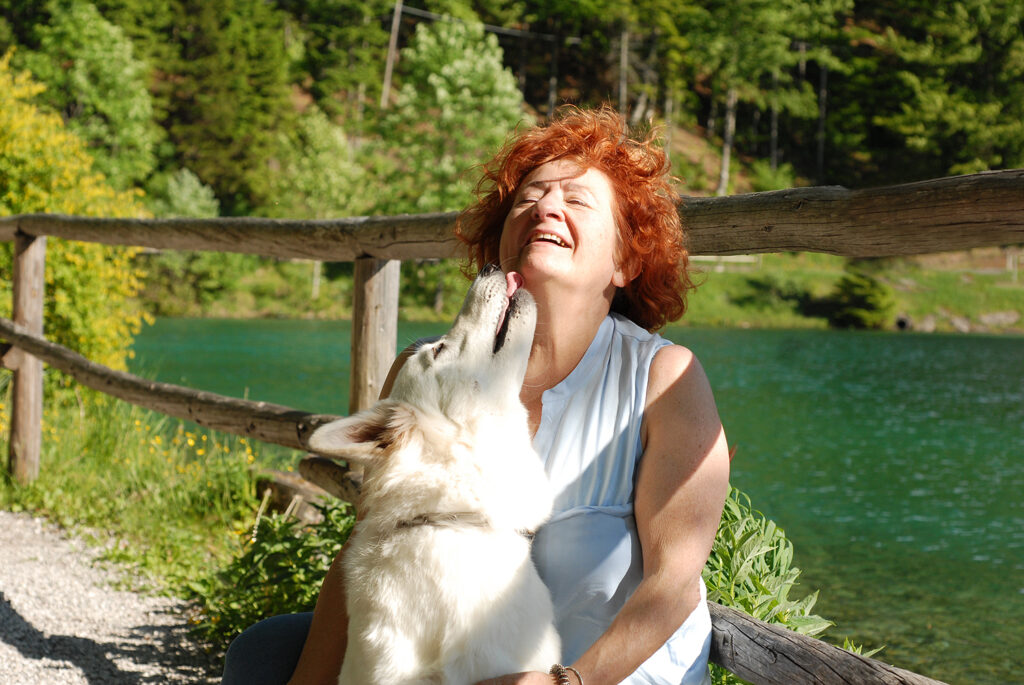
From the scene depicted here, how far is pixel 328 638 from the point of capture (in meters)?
2.01

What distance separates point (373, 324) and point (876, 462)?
36.0ft

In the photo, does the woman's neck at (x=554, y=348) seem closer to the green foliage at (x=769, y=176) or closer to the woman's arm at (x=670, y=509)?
the woman's arm at (x=670, y=509)

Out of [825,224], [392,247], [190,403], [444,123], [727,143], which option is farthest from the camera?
[727,143]

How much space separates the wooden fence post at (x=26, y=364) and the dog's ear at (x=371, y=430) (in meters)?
5.09

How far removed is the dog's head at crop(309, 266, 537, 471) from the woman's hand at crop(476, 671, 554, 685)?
0.48 metres

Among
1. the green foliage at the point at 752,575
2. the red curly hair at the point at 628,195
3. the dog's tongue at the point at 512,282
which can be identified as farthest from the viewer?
the green foliage at the point at 752,575

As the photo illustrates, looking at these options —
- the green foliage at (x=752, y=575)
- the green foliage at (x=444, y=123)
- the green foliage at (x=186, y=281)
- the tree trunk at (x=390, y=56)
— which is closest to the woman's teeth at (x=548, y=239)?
the green foliage at (x=752, y=575)

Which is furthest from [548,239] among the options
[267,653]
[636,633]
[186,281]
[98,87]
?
[98,87]

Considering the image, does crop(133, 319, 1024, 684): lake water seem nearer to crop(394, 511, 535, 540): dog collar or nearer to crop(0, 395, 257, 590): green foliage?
crop(394, 511, 535, 540): dog collar

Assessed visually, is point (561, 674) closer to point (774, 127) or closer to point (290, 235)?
point (290, 235)

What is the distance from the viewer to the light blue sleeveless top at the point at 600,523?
1841 millimetres

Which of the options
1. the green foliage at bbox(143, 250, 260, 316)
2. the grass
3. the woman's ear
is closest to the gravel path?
the woman's ear

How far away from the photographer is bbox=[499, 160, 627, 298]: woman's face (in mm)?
2027

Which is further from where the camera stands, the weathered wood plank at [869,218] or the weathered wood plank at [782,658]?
the weathered wood plank at [782,658]
